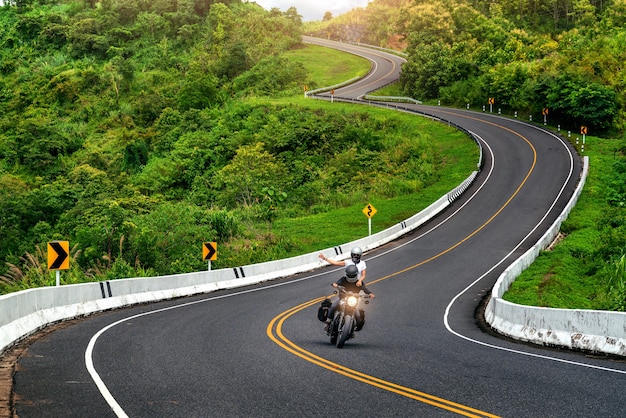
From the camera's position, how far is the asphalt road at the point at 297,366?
8156mm

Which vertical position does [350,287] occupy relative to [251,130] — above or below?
below

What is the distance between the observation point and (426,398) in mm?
8555

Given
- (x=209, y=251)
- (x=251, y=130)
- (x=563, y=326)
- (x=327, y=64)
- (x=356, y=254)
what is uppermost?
(x=327, y=64)

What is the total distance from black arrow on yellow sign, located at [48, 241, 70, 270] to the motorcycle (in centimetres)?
845

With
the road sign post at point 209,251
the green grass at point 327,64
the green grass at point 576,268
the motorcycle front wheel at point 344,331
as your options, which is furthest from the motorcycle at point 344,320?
the green grass at point 327,64

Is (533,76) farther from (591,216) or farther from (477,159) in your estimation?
(591,216)

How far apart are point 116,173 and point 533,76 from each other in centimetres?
4466

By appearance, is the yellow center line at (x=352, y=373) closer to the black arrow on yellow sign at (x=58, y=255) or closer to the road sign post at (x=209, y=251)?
the black arrow on yellow sign at (x=58, y=255)

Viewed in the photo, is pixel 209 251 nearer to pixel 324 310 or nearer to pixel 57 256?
pixel 57 256

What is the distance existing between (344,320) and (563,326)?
4.77m

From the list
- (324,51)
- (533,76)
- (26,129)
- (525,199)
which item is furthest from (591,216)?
(324,51)

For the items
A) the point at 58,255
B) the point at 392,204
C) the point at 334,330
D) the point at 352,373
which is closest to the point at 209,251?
the point at 58,255

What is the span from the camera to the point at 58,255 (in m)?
17.6

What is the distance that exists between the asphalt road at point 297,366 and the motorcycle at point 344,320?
0.31 metres
